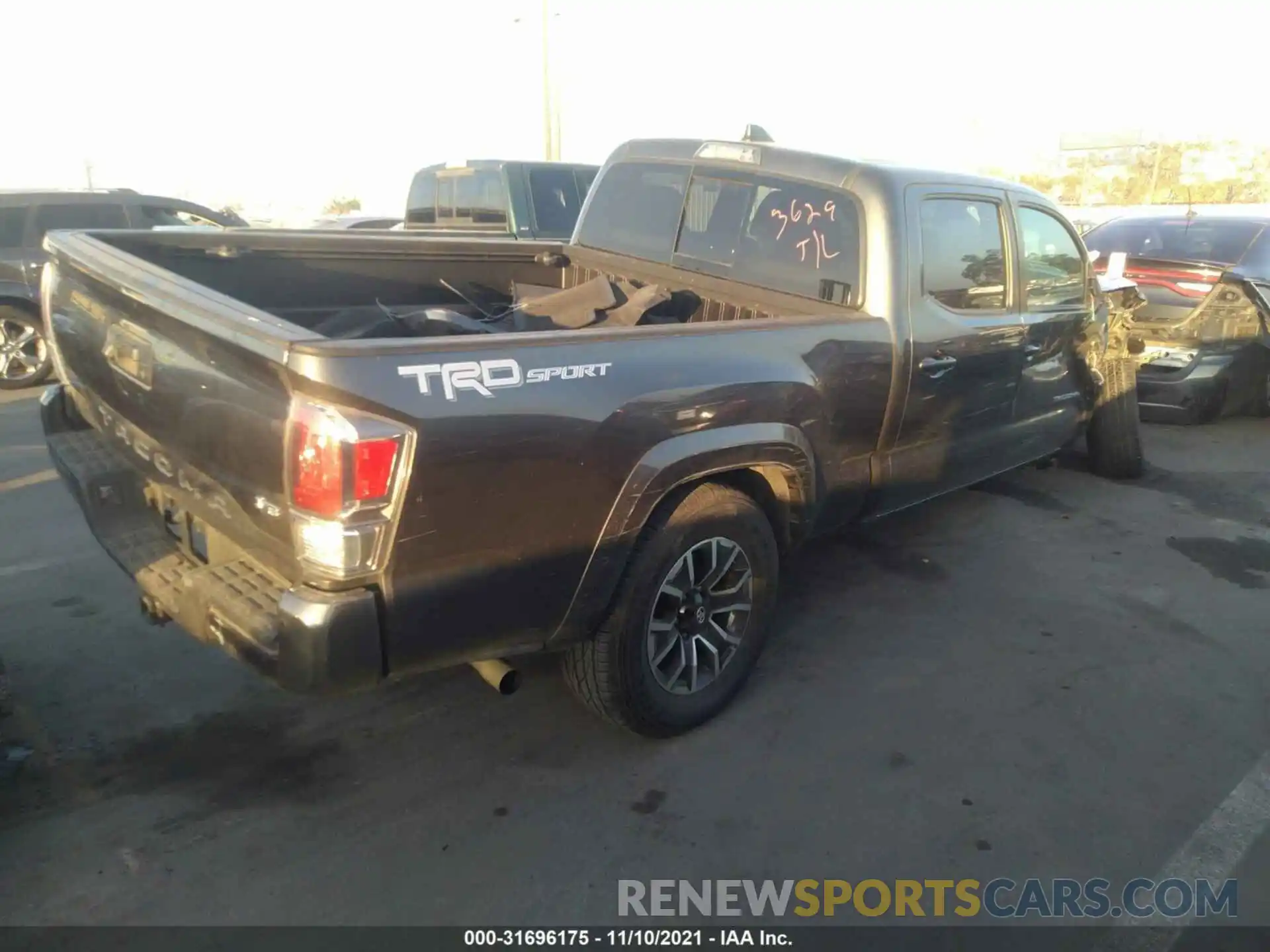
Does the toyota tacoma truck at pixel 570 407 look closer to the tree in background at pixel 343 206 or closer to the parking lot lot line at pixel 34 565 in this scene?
the parking lot lot line at pixel 34 565

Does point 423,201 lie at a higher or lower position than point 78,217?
higher

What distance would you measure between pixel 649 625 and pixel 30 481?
4.54m

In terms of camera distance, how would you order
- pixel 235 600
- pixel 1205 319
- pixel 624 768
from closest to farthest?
1. pixel 235 600
2. pixel 624 768
3. pixel 1205 319

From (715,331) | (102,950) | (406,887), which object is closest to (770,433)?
(715,331)

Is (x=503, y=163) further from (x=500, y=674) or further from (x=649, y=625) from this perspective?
(x=500, y=674)

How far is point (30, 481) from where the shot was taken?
564 cm

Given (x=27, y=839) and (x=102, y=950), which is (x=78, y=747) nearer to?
(x=27, y=839)

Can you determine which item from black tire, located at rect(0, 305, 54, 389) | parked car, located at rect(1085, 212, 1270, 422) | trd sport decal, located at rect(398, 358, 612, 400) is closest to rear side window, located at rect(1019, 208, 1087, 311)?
parked car, located at rect(1085, 212, 1270, 422)

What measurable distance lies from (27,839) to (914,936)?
99.0 inches

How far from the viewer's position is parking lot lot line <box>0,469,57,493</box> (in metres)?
5.53

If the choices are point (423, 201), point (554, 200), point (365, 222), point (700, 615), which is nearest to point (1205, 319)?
point (700, 615)

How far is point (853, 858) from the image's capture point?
277 cm

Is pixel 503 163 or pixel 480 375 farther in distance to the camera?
pixel 503 163

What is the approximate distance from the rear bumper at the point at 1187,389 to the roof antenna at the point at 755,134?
14.9 feet
